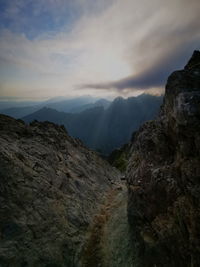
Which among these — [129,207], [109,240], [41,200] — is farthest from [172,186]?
[41,200]

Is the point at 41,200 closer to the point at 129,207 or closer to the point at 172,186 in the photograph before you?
the point at 129,207

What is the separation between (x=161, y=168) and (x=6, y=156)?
631 inches

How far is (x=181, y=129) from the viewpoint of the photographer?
11.4 meters

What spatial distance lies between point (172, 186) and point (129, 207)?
257 inches

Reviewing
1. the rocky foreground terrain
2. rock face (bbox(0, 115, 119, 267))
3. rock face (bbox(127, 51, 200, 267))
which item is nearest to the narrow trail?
the rocky foreground terrain

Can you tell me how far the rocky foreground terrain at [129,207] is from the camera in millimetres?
10828

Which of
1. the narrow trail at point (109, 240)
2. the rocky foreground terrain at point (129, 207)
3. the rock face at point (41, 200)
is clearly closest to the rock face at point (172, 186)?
the rocky foreground terrain at point (129, 207)

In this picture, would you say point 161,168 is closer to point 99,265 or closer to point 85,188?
point 99,265

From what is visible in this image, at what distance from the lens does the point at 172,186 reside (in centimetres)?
1202

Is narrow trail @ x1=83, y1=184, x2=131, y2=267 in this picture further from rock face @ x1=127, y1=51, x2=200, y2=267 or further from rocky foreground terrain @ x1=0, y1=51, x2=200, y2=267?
rock face @ x1=127, y1=51, x2=200, y2=267

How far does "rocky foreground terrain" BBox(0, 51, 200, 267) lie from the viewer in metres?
10.8

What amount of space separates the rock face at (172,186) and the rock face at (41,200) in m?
6.14

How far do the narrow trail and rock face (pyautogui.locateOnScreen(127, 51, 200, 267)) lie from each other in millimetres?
1139

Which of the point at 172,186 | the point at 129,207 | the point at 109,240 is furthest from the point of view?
the point at 129,207
